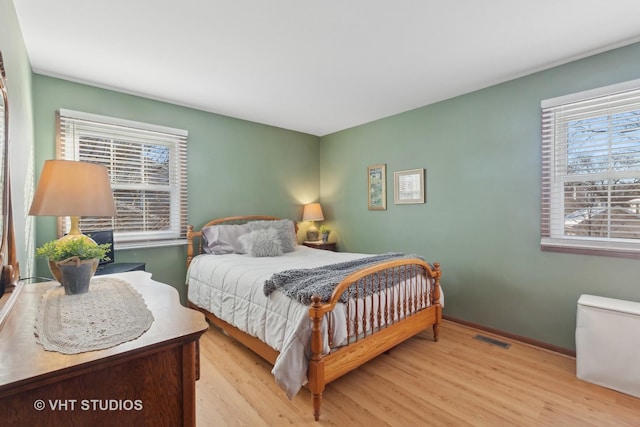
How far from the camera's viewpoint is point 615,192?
234cm

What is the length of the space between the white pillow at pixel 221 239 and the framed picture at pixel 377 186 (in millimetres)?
1802

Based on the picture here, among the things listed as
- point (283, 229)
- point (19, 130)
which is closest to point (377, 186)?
point (283, 229)

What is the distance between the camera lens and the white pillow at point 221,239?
3413mm

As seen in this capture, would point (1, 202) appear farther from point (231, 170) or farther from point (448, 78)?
point (448, 78)

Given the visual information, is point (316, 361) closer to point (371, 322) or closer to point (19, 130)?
point (371, 322)

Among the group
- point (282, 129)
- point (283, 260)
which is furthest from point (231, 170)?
point (283, 260)

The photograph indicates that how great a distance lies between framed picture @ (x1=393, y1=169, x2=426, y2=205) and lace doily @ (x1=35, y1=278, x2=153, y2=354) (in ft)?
10.1

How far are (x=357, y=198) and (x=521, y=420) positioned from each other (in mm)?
3009

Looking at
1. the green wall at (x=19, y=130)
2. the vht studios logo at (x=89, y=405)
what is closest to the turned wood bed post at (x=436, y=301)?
the vht studios logo at (x=89, y=405)

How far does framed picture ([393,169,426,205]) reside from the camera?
11.7ft

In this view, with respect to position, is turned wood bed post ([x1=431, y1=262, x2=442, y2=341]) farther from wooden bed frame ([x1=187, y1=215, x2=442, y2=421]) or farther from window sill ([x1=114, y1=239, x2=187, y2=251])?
window sill ([x1=114, y1=239, x2=187, y2=251])

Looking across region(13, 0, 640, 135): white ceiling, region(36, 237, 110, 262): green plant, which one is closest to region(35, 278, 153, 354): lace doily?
region(36, 237, 110, 262): green plant

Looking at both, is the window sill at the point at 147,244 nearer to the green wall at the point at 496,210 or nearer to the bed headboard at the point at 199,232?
the bed headboard at the point at 199,232

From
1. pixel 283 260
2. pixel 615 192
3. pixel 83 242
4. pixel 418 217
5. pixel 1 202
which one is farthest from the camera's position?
pixel 418 217
